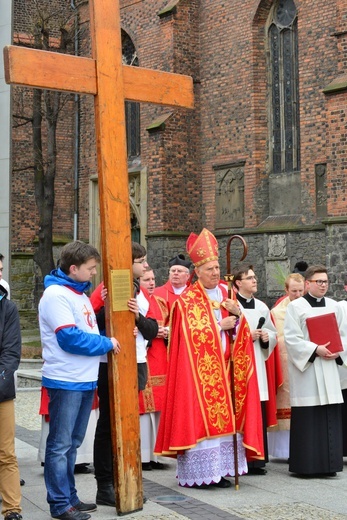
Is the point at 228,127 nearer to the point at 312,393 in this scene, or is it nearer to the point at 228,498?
the point at 312,393

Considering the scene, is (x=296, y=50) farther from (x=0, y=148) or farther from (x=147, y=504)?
(x=147, y=504)

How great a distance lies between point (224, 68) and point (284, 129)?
89.0 inches

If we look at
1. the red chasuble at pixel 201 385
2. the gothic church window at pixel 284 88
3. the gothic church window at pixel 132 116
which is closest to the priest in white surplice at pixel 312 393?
the red chasuble at pixel 201 385

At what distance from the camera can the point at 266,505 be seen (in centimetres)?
681

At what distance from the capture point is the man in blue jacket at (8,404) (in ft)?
20.2

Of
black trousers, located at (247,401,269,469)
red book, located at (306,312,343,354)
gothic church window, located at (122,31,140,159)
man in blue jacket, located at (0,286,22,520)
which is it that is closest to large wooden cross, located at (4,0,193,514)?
man in blue jacket, located at (0,286,22,520)

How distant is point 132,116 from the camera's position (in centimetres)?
2541

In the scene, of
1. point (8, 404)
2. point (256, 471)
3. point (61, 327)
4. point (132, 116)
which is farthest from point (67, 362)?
point (132, 116)

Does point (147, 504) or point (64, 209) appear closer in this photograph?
point (147, 504)

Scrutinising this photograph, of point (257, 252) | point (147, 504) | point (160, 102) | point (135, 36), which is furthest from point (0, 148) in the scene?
point (135, 36)

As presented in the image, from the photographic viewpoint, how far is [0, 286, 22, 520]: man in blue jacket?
6.17 m

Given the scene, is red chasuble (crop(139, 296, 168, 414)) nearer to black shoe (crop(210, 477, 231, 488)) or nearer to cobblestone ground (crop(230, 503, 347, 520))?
black shoe (crop(210, 477, 231, 488))

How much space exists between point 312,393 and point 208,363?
47.1 inches

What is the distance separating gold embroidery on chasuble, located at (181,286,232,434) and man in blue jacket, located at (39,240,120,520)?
142cm
